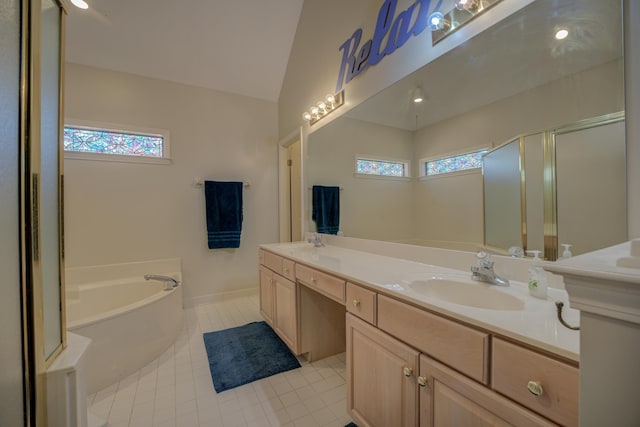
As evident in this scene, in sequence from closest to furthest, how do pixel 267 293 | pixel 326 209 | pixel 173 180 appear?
pixel 267 293, pixel 326 209, pixel 173 180

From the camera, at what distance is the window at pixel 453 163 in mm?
1264

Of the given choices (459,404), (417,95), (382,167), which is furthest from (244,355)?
(417,95)

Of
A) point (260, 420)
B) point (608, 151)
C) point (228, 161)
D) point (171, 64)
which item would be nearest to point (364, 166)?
point (608, 151)

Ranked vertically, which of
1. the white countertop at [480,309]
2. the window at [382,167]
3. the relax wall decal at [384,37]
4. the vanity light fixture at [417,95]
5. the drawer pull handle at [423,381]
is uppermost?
the relax wall decal at [384,37]

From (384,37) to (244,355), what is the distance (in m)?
2.53

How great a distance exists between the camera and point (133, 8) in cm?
229

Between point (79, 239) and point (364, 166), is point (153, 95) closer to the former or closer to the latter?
point (79, 239)

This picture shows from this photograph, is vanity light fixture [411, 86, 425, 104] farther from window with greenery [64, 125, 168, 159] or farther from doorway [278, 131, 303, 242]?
window with greenery [64, 125, 168, 159]

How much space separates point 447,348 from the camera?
0.80 meters

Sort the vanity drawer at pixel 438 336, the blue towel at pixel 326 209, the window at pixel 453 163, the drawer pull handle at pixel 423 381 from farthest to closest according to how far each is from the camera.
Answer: the blue towel at pixel 326 209
the window at pixel 453 163
the drawer pull handle at pixel 423 381
the vanity drawer at pixel 438 336

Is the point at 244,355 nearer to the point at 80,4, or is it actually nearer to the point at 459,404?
the point at 459,404

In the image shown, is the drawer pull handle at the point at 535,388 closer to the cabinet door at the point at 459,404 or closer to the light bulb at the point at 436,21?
the cabinet door at the point at 459,404

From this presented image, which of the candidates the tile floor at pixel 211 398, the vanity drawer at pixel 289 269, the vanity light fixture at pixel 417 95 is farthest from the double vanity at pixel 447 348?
the vanity light fixture at pixel 417 95

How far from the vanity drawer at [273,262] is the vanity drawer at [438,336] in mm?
1155
